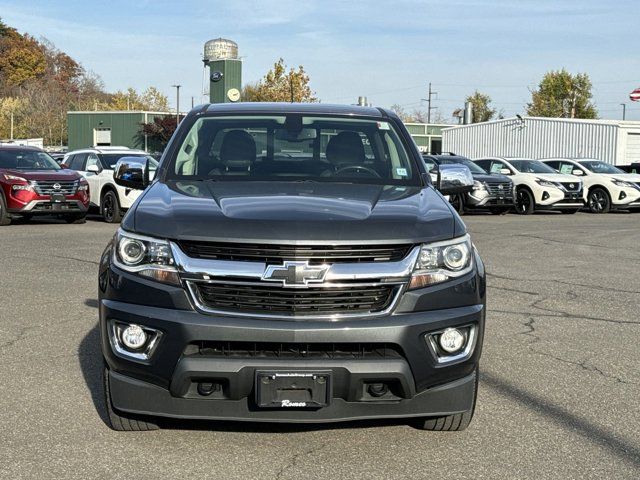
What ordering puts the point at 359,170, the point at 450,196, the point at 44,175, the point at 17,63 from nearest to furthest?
the point at 359,170 < the point at 44,175 < the point at 450,196 < the point at 17,63

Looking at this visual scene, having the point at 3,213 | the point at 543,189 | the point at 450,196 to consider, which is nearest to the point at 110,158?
the point at 3,213

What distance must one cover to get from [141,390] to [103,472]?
0.40m

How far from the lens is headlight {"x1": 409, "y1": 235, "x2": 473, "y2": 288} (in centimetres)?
448

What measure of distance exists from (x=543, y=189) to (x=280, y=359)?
22.9 m

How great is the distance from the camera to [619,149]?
46469 millimetres

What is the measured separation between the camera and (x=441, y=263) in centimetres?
457

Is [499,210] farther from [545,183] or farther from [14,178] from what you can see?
[14,178]

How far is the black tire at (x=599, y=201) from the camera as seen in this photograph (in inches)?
1089

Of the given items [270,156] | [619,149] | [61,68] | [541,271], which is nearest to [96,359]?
[270,156]

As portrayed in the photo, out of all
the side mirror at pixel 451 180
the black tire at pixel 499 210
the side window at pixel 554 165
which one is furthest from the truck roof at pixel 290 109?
the side window at pixel 554 165

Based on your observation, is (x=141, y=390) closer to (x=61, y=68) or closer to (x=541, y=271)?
(x=541, y=271)

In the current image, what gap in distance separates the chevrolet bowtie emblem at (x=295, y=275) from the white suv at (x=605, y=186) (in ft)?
79.4

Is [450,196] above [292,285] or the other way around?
the other way around

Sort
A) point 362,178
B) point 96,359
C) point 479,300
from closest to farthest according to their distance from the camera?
point 479,300 → point 362,178 → point 96,359
